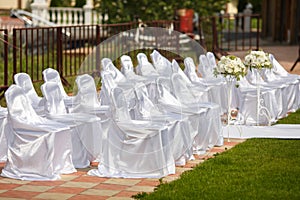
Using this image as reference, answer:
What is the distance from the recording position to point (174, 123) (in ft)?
30.4

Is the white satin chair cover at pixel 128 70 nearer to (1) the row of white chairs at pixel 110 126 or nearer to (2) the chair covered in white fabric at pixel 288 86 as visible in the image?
(1) the row of white chairs at pixel 110 126

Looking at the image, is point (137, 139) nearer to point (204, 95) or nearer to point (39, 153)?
point (39, 153)

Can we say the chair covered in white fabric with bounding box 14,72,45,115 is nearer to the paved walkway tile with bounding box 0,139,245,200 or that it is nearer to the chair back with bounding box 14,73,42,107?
the chair back with bounding box 14,73,42,107

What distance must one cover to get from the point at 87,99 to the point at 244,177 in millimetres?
1998

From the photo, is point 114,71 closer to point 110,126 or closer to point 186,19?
point 110,126

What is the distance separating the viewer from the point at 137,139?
894cm

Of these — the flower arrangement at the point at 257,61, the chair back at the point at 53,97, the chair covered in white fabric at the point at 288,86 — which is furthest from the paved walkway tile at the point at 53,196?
the chair covered in white fabric at the point at 288,86

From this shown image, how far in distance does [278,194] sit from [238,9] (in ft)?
157

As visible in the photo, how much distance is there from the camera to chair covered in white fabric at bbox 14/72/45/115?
993 centimetres

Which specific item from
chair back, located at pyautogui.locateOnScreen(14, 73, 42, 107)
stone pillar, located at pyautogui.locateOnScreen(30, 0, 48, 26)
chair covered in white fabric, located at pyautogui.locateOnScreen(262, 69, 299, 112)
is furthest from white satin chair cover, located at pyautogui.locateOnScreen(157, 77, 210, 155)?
stone pillar, located at pyautogui.locateOnScreen(30, 0, 48, 26)

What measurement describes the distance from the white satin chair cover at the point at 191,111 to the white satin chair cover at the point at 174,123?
0.14 m

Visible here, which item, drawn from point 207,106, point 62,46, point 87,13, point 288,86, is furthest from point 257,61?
point 87,13

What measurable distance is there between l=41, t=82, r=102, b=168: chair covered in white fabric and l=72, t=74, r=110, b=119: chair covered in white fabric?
208 mm

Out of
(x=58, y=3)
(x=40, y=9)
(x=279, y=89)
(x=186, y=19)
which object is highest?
(x=58, y=3)
